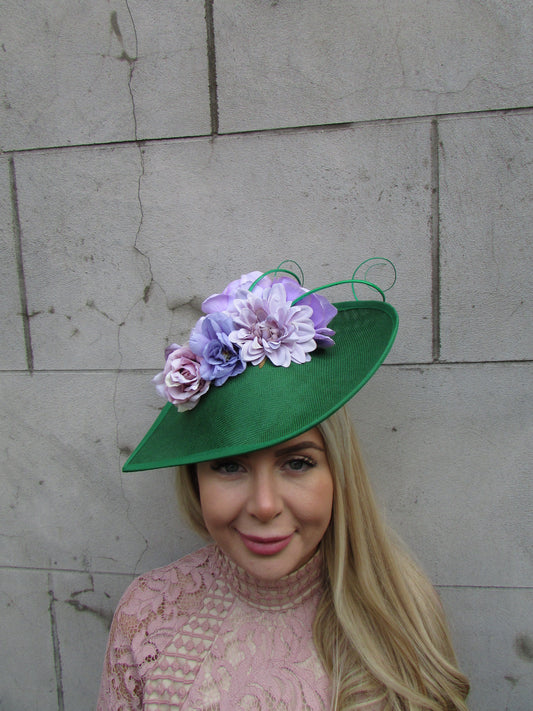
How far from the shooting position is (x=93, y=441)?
1.90 meters

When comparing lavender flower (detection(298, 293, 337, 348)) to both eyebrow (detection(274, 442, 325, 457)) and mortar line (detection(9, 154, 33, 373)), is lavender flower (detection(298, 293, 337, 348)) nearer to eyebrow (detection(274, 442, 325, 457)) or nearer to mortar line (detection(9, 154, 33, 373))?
eyebrow (detection(274, 442, 325, 457))

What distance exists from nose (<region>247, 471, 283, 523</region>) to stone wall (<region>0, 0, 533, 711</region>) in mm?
657

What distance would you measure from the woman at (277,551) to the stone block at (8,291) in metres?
0.83

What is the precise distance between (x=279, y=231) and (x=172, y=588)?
1159 mm

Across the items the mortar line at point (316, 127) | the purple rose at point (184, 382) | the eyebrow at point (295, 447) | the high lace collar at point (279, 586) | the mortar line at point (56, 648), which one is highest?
the mortar line at point (316, 127)

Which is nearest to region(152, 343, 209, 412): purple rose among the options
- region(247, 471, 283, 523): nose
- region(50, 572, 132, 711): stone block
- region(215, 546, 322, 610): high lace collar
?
region(247, 471, 283, 523): nose

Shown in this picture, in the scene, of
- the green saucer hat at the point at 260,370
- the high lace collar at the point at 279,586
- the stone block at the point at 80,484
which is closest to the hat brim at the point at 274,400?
the green saucer hat at the point at 260,370

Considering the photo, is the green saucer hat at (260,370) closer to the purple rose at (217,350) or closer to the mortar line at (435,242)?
the purple rose at (217,350)

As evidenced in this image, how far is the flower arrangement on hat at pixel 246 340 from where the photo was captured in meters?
1.17

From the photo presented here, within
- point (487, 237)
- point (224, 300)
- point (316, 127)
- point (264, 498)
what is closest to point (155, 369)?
point (224, 300)

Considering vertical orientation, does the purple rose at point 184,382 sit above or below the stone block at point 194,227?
below

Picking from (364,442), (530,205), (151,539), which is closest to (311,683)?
(364,442)

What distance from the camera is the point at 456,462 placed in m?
1.69

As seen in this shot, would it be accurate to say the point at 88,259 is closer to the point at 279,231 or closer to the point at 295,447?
the point at 279,231
